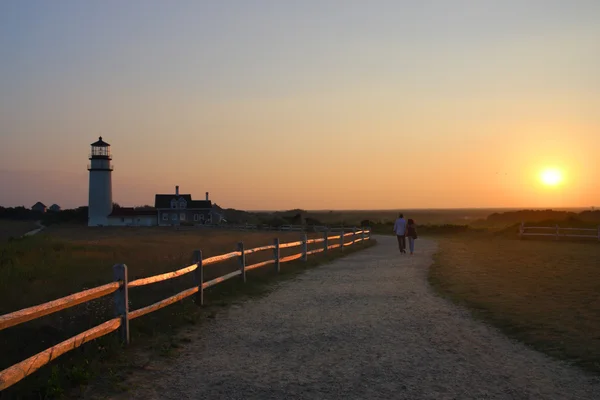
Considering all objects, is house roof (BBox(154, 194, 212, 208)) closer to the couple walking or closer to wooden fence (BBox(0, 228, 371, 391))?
the couple walking

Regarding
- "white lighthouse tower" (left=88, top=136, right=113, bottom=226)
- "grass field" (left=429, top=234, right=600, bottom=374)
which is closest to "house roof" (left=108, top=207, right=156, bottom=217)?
"white lighthouse tower" (left=88, top=136, right=113, bottom=226)

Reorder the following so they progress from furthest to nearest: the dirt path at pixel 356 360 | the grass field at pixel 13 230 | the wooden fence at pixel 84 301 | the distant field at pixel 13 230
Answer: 1. the distant field at pixel 13 230
2. the grass field at pixel 13 230
3. the dirt path at pixel 356 360
4. the wooden fence at pixel 84 301

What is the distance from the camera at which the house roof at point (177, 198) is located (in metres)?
89.7

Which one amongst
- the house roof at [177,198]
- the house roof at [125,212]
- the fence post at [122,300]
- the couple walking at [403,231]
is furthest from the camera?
the house roof at [177,198]

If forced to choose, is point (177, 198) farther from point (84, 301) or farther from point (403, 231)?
point (84, 301)

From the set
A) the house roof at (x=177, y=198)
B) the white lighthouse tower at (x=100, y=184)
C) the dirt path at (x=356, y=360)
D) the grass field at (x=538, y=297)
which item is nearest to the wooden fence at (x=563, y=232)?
the grass field at (x=538, y=297)

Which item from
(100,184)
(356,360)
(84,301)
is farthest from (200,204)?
(356,360)

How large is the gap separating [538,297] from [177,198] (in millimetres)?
82194

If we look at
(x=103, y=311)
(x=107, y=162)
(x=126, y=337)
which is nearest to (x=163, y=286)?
(x=103, y=311)

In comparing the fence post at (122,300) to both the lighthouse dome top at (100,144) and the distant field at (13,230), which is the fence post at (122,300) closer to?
the distant field at (13,230)

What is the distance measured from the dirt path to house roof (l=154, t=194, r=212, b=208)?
80.6m

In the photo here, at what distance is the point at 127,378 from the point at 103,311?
160 inches

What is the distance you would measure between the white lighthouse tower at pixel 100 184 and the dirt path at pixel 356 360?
223 feet

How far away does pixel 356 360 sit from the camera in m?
7.36
